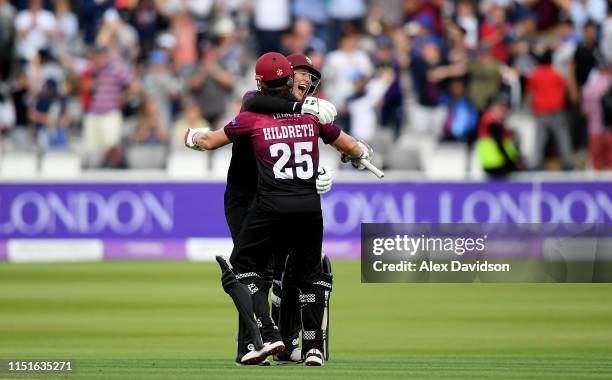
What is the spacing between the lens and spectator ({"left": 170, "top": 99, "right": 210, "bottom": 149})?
21891 millimetres

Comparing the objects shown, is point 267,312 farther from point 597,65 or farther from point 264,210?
point 597,65

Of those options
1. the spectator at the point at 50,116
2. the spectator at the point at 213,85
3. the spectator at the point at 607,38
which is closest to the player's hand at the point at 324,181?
the spectator at the point at 213,85

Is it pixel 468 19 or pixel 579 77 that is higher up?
pixel 468 19

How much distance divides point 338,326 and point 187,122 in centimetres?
869

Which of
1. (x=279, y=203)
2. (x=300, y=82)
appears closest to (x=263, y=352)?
(x=279, y=203)

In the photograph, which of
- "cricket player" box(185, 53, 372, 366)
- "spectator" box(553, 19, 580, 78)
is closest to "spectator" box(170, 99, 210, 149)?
"spectator" box(553, 19, 580, 78)

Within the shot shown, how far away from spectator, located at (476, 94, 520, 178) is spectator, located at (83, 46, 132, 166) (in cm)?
539

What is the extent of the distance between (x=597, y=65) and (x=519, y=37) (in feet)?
4.65

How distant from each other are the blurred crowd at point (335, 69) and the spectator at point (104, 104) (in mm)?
21

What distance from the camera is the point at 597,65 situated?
867 inches

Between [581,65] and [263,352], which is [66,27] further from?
[263,352]

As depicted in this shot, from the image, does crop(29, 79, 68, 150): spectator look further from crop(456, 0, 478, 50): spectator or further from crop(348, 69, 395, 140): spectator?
crop(456, 0, 478, 50): spectator

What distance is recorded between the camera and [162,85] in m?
22.7

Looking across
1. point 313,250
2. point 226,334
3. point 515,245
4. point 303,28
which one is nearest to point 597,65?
point 303,28
